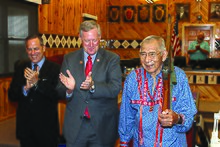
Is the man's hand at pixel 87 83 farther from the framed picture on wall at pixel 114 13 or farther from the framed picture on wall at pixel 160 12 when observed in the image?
the framed picture on wall at pixel 114 13

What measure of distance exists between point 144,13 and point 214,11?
2.27 m

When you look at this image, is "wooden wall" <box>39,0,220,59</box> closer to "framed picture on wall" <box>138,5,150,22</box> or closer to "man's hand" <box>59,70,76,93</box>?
"framed picture on wall" <box>138,5,150,22</box>

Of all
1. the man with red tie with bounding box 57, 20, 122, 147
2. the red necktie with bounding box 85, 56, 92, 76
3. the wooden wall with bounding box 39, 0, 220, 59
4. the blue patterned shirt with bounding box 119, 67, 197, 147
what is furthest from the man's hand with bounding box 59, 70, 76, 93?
the wooden wall with bounding box 39, 0, 220, 59

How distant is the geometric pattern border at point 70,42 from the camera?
7.23 metres

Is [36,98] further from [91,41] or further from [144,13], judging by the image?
[144,13]

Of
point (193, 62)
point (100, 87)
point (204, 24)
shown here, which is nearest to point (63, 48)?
point (193, 62)

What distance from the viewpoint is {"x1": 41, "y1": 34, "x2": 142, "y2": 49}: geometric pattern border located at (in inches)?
285

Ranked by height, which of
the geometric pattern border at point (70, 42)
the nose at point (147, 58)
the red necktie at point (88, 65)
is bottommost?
the red necktie at point (88, 65)

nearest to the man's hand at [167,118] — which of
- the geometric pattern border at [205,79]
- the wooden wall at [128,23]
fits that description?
the geometric pattern border at [205,79]

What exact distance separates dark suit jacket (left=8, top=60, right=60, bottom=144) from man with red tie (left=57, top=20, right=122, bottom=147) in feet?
1.33

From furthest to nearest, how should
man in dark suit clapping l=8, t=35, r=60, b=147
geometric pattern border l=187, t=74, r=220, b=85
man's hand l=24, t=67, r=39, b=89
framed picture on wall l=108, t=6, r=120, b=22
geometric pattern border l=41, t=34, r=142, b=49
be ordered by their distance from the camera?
framed picture on wall l=108, t=6, r=120, b=22 → geometric pattern border l=187, t=74, r=220, b=85 → geometric pattern border l=41, t=34, r=142, b=49 → man in dark suit clapping l=8, t=35, r=60, b=147 → man's hand l=24, t=67, r=39, b=89

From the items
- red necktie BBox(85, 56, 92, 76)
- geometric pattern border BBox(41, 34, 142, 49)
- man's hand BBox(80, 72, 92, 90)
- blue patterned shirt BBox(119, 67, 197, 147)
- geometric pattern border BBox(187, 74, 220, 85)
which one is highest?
geometric pattern border BBox(41, 34, 142, 49)

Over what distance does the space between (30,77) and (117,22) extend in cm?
905

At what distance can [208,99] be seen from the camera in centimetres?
812
